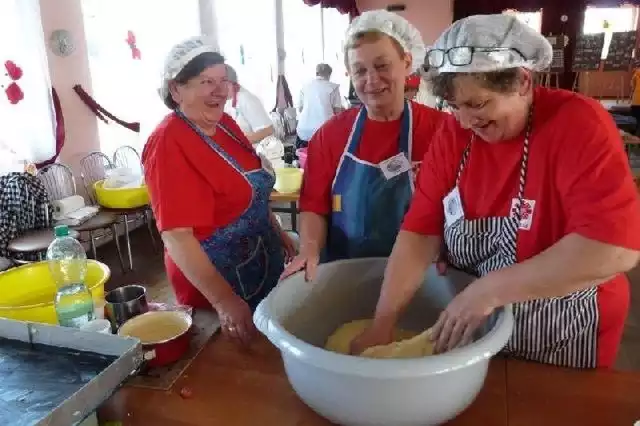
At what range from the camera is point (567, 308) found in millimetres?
1104

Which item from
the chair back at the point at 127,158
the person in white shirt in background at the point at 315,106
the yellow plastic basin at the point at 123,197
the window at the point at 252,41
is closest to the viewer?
the yellow plastic basin at the point at 123,197

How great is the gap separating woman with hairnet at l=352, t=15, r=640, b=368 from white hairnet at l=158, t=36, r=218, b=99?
0.66 metres

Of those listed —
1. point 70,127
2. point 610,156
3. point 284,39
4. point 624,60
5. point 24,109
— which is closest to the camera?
point 610,156

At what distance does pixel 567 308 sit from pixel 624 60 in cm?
1029

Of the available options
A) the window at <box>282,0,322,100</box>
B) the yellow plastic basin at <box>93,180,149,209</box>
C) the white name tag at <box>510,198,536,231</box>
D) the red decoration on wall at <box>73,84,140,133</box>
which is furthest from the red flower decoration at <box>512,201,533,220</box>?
the window at <box>282,0,322,100</box>

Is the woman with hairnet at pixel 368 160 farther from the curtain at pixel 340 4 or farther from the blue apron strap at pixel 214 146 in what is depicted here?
the curtain at pixel 340 4

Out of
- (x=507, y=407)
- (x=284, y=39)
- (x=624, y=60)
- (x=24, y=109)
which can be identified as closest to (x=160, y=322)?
(x=507, y=407)

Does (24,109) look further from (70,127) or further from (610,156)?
(610,156)

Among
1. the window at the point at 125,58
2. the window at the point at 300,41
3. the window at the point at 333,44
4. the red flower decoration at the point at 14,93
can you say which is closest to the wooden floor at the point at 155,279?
the window at the point at 125,58

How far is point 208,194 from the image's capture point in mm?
1423

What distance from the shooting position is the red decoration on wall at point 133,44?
424cm

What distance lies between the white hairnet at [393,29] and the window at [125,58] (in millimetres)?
2879

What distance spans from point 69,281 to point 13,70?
263 cm

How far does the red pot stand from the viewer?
1.11 meters
